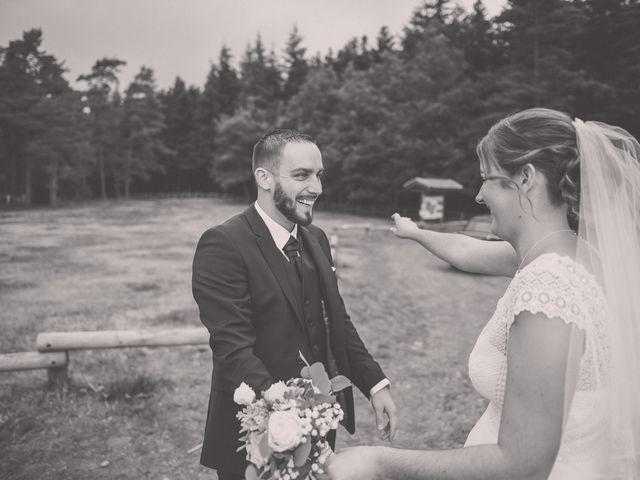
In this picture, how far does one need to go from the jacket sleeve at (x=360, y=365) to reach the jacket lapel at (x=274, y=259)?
1.42 feet

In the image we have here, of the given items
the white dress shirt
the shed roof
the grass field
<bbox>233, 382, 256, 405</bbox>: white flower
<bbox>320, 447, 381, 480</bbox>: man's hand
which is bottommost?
the grass field

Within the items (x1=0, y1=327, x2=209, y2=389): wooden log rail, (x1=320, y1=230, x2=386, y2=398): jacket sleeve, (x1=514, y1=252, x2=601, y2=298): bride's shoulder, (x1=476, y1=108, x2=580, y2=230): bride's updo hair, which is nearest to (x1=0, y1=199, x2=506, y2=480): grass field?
(x1=0, y1=327, x2=209, y2=389): wooden log rail

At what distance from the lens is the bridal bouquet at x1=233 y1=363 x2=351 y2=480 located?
1.82m

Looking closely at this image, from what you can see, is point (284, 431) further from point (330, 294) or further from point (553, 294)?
point (330, 294)

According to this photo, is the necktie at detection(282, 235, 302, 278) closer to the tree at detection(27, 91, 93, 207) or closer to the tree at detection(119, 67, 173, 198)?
the tree at detection(27, 91, 93, 207)

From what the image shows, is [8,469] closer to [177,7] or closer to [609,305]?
[609,305]

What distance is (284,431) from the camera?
1.79m

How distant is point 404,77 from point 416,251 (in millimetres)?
20993

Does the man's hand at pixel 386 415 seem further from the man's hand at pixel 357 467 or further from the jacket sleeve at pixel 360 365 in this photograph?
the man's hand at pixel 357 467

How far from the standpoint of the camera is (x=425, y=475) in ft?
5.31

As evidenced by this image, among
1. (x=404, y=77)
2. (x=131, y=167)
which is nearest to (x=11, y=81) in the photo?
(x=131, y=167)

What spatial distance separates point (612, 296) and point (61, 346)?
19.0ft

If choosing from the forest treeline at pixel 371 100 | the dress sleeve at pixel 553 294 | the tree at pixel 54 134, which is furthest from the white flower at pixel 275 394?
the tree at pixel 54 134

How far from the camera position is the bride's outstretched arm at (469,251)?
8.50 feet
